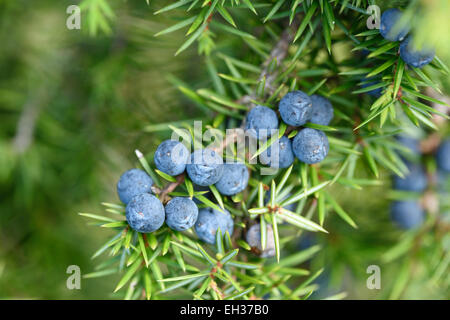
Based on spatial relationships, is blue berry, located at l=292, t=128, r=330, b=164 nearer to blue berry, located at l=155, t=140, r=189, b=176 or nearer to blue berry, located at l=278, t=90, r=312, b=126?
blue berry, located at l=278, t=90, r=312, b=126

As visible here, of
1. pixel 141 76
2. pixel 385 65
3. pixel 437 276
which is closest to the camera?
pixel 385 65

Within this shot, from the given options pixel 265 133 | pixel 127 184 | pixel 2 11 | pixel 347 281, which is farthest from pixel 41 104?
pixel 347 281

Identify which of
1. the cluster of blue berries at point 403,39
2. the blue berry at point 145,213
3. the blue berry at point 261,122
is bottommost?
the blue berry at point 145,213

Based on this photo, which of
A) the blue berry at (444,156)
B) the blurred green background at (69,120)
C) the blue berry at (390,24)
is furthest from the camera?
the blurred green background at (69,120)

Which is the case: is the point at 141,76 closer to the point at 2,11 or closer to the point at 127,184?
the point at 2,11

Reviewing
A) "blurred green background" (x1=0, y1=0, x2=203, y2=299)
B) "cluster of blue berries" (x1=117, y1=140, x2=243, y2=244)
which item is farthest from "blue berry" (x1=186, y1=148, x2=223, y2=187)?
"blurred green background" (x1=0, y1=0, x2=203, y2=299)

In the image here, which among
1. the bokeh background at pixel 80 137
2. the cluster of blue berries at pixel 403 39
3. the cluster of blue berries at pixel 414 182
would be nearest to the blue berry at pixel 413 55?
the cluster of blue berries at pixel 403 39

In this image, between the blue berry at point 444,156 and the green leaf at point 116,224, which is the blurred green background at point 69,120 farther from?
the blue berry at point 444,156
